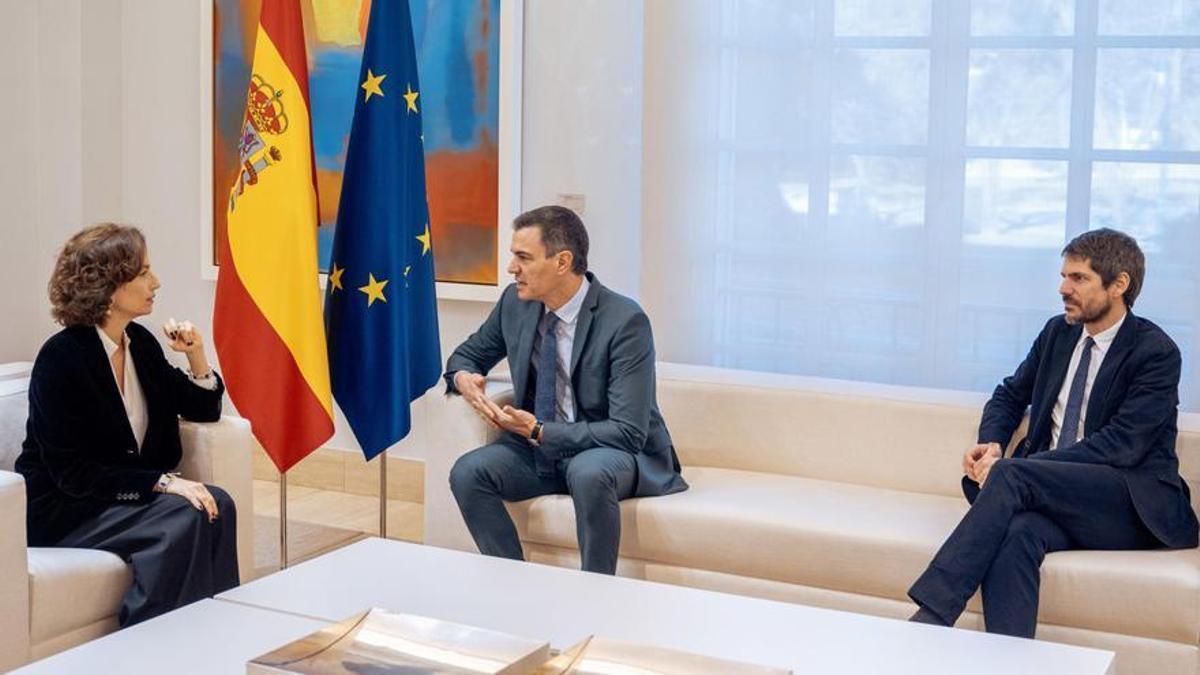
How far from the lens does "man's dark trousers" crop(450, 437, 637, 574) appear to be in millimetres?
3979

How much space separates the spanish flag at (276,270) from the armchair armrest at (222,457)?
1.19 feet

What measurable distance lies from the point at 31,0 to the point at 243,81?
968mm

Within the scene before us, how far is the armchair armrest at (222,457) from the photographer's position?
3902 millimetres

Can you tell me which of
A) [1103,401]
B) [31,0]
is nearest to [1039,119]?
[1103,401]

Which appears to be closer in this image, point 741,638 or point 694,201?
point 741,638

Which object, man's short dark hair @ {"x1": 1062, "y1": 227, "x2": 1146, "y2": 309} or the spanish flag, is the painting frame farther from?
man's short dark hair @ {"x1": 1062, "y1": 227, "x2": 1146, "y2": 309}

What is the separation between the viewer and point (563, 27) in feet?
17.1

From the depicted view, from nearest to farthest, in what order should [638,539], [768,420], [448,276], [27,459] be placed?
[27,459]
[638,539]
[768,420]
[448,276]

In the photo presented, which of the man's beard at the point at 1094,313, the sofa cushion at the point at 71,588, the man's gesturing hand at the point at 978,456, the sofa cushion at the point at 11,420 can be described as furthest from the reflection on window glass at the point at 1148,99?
the sofa cushion at the point at 11,420

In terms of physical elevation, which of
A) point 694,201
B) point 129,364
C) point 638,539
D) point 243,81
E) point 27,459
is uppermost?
point 243,81

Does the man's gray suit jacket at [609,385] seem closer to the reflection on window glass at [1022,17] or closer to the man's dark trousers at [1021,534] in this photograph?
the man's dark trousers at [1021,534]

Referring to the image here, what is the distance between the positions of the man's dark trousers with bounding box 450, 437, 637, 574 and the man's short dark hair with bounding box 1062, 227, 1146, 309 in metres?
1.37

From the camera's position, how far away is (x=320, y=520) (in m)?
5.44

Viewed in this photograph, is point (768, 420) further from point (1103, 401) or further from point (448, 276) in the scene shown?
point (448, 276)
